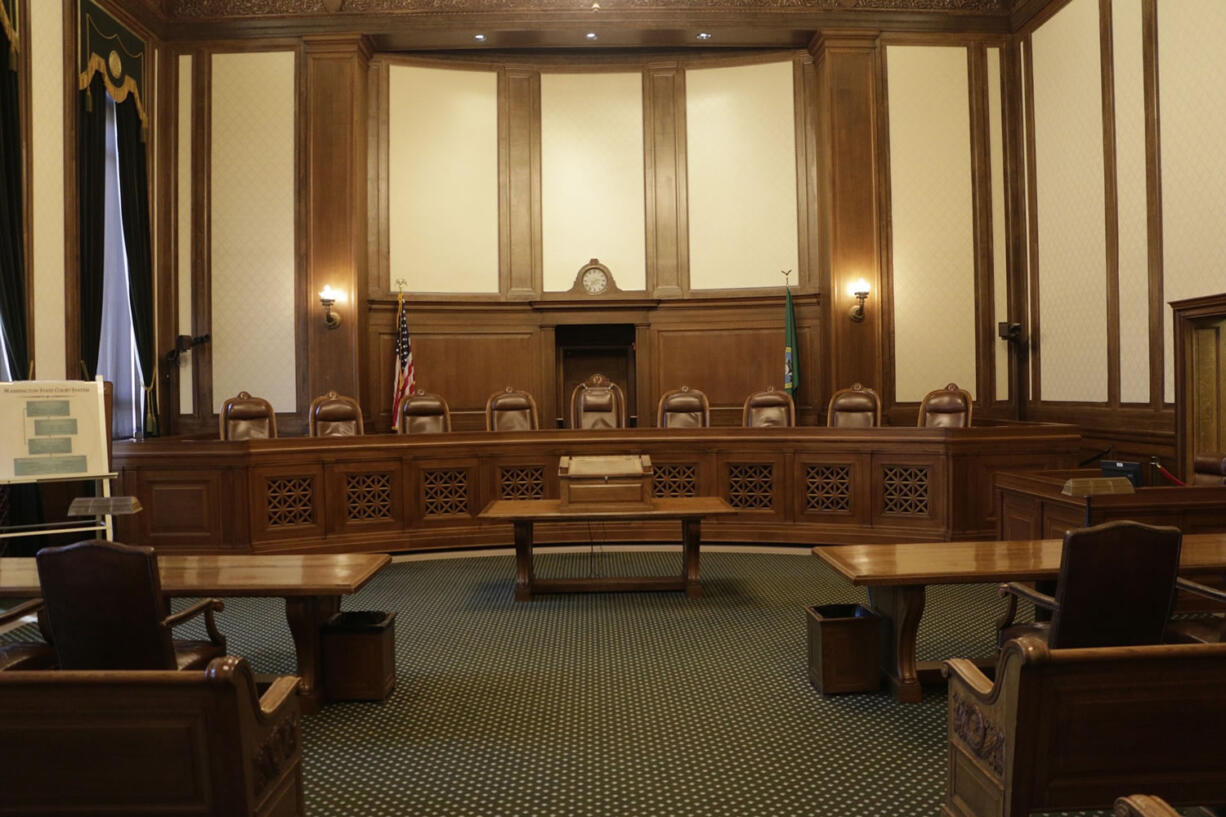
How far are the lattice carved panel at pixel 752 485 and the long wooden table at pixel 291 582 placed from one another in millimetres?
3883

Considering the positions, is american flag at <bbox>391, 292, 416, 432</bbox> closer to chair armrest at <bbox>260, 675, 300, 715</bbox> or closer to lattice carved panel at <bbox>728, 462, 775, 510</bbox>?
lattice carved panel at <bbox>728, 462, 775, 510</bbox>

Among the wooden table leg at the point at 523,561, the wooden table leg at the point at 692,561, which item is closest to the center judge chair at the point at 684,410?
the wooden table leg at the point at 692,561

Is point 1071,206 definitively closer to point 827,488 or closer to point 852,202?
point 852,202

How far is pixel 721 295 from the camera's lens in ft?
33.4

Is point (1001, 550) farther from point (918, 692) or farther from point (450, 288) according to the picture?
point (450, 288)

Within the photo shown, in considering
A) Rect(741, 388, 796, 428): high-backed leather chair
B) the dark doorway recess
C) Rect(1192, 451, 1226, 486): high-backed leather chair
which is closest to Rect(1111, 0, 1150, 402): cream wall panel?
Rect(1192, 451, 1226, 486): high-backed leather chair

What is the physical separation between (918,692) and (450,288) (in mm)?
7703

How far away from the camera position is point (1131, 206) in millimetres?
7875

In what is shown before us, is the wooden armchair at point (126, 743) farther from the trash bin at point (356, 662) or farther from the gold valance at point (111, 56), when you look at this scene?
the gold valance at point (111, 56)

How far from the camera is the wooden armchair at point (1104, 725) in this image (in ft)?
6.53

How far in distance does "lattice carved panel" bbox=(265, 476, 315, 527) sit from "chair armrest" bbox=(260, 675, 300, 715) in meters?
4.57

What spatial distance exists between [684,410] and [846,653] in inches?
169

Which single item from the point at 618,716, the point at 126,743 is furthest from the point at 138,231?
the point at 126,743

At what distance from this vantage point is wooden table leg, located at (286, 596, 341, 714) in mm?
3557
